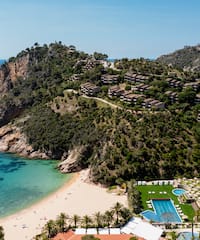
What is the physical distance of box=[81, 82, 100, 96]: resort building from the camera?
283 feet

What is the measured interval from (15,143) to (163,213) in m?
44.5

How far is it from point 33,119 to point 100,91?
16922 mm

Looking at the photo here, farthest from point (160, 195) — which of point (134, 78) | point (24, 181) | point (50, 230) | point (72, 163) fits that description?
point (134, 78)

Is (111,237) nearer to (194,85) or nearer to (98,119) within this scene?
(98,119)

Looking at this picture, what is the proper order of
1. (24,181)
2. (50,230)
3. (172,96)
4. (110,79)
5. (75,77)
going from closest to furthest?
(50,230) < (24,181) < (172,96) < (110,79) < (75,77)

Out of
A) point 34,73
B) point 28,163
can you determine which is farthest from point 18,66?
point 28,163

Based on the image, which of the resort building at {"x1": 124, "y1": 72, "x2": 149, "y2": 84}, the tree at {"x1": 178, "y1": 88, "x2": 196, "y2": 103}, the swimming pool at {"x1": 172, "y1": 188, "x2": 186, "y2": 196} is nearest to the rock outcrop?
the resort building at {"x1": 124, "y1": 72, "x2": 149, "y2": 84}

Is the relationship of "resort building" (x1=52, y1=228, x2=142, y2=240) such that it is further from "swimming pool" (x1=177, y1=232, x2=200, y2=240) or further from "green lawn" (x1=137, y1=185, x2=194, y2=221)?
"green lawn" (x1=137, y1=185, x2=194, y2=221)

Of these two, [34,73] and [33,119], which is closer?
[33,119]

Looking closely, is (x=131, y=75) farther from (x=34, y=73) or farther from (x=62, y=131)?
(x=34, y=73)

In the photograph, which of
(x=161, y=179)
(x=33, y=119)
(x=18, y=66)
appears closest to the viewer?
(x=161, y=179)

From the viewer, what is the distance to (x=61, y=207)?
2088 inches

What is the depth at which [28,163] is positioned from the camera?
2958 inches

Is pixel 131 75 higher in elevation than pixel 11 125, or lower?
higher
